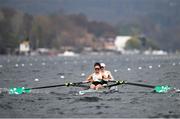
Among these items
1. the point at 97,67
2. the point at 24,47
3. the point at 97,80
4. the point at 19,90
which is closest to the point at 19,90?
the point at 19,90

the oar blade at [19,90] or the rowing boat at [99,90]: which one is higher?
the oar blade at [19,90]

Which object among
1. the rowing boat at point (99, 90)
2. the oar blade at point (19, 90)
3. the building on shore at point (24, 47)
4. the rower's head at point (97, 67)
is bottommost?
the rowing boat at point (99, 90)

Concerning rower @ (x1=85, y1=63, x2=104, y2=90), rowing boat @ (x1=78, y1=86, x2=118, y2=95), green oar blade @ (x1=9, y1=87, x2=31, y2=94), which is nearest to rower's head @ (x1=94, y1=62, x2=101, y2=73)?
rower @ (x1=85, y1=63, x2=104, y2=90)

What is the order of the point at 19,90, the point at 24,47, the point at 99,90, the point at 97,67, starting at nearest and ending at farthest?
the point at 19,90 < the point at 99,90 < the point at 97,67 < the point at 24,47

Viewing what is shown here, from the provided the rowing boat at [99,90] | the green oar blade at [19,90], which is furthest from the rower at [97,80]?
the green oar blade at [19,90]

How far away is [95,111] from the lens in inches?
1055

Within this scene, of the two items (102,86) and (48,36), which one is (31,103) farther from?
(48,36)

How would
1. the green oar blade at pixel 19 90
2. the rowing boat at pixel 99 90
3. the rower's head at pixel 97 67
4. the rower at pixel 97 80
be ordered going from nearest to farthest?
the rowing boat at pixel 99 90, the green oar blade at pixel 19 90, the rower at pixel 97 80, the rower's head at pixel 97 67

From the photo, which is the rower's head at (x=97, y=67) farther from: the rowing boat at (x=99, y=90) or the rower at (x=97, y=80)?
the rowing boat at (x=99, y=90)

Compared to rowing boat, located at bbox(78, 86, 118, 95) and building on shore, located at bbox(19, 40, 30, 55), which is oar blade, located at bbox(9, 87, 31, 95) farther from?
building on shore, located at bbox(19, 40, 30, 55)

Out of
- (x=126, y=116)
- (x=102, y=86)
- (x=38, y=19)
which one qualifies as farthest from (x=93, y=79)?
(x=38, y=19)

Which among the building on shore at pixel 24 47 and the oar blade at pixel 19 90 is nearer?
the oar blade at pixel 19 90

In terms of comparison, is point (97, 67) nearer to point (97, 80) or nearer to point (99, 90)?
point (97, 80)

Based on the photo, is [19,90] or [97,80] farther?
[97,80]
